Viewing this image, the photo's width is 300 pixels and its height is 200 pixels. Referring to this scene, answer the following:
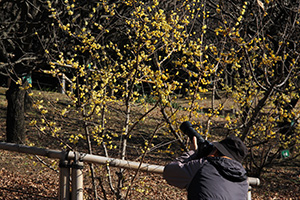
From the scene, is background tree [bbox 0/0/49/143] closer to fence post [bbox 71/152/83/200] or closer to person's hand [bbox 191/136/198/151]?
fence post [bbox 71/152/83/200]

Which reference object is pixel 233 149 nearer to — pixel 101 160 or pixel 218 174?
pixel 218 174

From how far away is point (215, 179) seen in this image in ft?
7.87

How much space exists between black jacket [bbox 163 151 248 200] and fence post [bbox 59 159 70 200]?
1089mm

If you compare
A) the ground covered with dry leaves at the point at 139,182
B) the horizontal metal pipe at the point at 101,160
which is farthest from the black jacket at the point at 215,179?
the ground covered with dry leaves at the point at 139,182

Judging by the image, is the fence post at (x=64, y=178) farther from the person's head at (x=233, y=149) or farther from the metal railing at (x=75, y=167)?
the person's head at (x=233, y=149)

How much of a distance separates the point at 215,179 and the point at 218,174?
40 millimetres

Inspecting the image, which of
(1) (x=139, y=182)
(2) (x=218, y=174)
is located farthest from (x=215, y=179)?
(1) (x=139, y=182)

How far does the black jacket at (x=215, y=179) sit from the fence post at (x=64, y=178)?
3.57ft

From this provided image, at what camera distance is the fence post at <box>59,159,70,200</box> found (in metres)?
3.08

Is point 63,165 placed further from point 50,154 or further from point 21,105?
point 21,105

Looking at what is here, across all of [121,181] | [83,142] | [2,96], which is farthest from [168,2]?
[2,96]

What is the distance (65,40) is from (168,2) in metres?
2.80

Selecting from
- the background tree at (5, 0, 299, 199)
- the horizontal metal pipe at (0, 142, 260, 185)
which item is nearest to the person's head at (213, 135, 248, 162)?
the horizontal metal pipe at (0, 142, 260, 185)

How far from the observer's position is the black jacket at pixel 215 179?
2.37 metres
